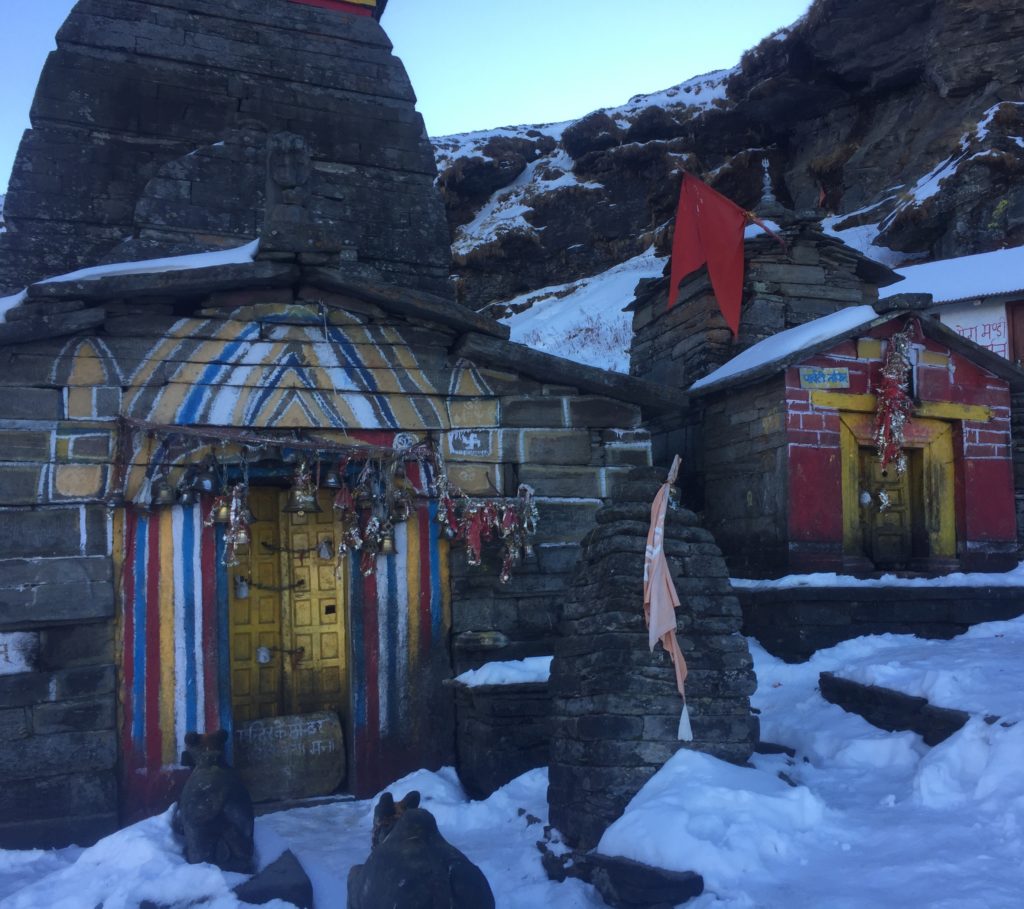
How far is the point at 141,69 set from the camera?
10812 mm

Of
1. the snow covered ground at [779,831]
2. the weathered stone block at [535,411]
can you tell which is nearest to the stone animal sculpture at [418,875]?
the snow covered ground at [779,831]

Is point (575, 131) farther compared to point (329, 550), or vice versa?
point (575, 131)

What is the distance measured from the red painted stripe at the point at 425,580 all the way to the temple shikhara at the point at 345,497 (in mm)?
27

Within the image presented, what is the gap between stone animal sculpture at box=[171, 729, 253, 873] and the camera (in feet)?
18.0

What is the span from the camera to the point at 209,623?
7195mm

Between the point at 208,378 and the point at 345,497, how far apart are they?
57.1 inches

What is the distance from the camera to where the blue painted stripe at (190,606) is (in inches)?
277

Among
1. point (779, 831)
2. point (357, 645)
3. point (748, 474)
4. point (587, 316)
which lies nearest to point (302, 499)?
point (357, 645)

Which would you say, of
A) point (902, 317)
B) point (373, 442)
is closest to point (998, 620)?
point (902, 317)

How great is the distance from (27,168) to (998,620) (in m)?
11.3

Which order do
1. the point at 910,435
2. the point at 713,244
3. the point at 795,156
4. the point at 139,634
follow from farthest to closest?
the point at 795,156 < the point at 713,244 < the point at 910,435 < the point at 139,634

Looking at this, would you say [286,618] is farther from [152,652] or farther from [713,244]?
[713,244]

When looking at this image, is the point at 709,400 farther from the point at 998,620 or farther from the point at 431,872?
the point at 431,872

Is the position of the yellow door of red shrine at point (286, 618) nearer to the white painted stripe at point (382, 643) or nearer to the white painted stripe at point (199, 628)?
the white painted stripe at point (382, 643)
